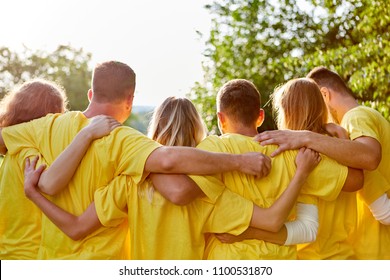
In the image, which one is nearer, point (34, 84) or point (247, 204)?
point (247, 204)

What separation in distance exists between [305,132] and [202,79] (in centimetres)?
1759

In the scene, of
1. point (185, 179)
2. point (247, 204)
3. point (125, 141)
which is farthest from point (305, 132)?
point (125, 141)

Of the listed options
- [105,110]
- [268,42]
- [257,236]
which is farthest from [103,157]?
[268,42]

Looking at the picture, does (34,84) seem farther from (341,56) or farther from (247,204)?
(341,56)

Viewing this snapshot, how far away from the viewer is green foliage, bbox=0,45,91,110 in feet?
157

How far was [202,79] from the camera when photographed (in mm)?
21531

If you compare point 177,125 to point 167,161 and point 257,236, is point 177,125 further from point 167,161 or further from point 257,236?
point 257,236

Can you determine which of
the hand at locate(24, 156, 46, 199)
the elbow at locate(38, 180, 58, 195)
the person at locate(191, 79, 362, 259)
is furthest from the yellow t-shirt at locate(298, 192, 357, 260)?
the hand at locate(24, 156, 46, 199)

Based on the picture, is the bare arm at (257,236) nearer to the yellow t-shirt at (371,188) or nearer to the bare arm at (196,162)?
the bare arm at (196,162)

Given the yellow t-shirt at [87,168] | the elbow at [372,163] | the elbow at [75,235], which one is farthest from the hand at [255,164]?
the elbow at [75,235]

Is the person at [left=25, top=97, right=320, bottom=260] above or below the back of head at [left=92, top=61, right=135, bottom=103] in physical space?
below

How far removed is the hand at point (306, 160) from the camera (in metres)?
3.92

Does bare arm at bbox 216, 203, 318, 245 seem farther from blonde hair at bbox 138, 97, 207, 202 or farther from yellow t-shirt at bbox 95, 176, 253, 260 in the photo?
blonde hair at bbox 138, 97, 207, 202

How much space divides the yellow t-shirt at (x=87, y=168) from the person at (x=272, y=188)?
0.43 metres
